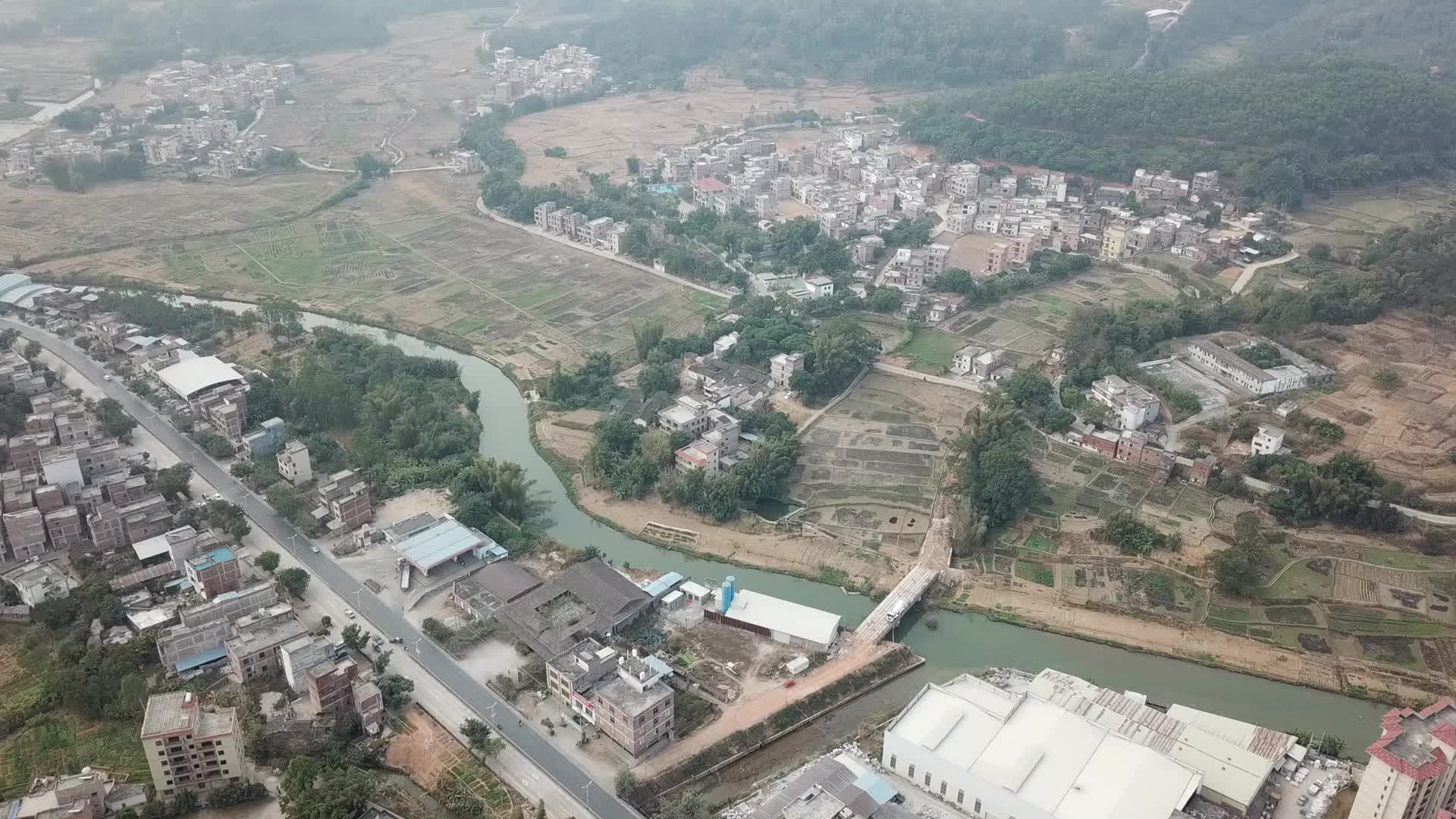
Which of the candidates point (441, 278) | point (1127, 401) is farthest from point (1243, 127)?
point (441, 278)

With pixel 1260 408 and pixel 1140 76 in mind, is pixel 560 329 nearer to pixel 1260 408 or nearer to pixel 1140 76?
pixel 1260 408

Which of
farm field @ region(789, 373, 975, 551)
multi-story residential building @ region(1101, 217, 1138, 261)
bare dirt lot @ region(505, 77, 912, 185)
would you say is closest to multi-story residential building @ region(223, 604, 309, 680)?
farm field @ region(789, 373, 975, 551)

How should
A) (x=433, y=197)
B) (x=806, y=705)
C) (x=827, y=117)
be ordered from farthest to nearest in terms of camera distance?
(x=827, y=117) → (x=433, y=197) → (x=806, y=705)

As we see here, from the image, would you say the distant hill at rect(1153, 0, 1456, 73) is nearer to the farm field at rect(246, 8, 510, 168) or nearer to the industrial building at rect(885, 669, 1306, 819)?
the farm field at rect(246, 8, 510, 168)

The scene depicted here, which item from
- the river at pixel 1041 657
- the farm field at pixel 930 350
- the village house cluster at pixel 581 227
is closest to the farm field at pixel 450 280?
the village house cluster at pixel 581 227

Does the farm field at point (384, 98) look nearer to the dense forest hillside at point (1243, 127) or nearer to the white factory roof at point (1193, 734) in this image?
the dense forest hillside at point (1243, 127)

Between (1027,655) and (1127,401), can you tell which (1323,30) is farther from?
(1027,655)

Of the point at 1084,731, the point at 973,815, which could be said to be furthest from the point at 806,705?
the point at 1084,731
